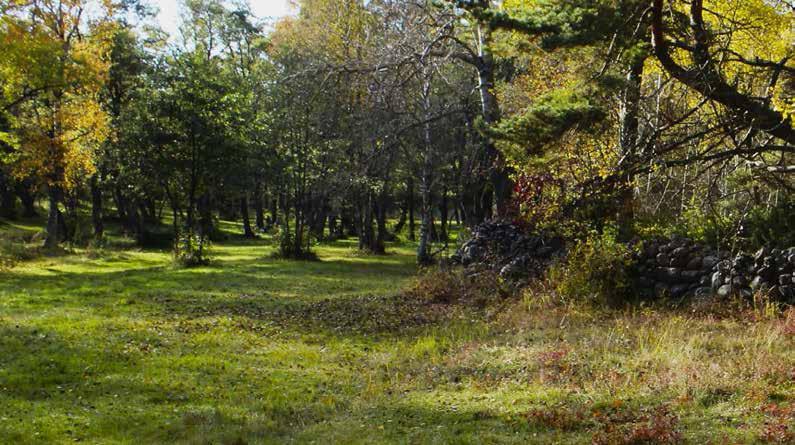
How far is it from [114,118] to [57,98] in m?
8.40

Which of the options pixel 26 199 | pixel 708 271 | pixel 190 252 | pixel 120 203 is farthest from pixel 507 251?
pixel 26 199

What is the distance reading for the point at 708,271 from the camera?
1181 cm

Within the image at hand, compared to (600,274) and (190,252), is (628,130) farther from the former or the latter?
(190,252)

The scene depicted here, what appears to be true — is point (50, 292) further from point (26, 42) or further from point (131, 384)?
point (131, 384)

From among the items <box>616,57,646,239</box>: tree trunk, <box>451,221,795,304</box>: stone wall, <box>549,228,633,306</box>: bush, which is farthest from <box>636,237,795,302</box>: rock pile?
<box>616,57,646,239</box>: tree trunk

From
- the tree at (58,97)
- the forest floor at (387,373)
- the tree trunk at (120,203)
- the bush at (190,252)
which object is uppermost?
the tree at (58,97)

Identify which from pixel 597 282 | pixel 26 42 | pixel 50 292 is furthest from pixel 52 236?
pixel 597 282

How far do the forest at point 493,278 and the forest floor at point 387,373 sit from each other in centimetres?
5

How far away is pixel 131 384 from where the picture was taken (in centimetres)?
844

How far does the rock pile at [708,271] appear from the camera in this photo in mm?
10648

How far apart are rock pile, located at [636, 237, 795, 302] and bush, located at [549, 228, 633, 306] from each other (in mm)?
433

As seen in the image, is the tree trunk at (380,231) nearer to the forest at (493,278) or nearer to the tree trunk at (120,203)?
the forest at (493,278)

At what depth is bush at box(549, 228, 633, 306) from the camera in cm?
1238

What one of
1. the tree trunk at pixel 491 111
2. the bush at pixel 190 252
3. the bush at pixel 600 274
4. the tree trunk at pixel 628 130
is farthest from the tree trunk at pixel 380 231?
the bush at pixel 600 274
